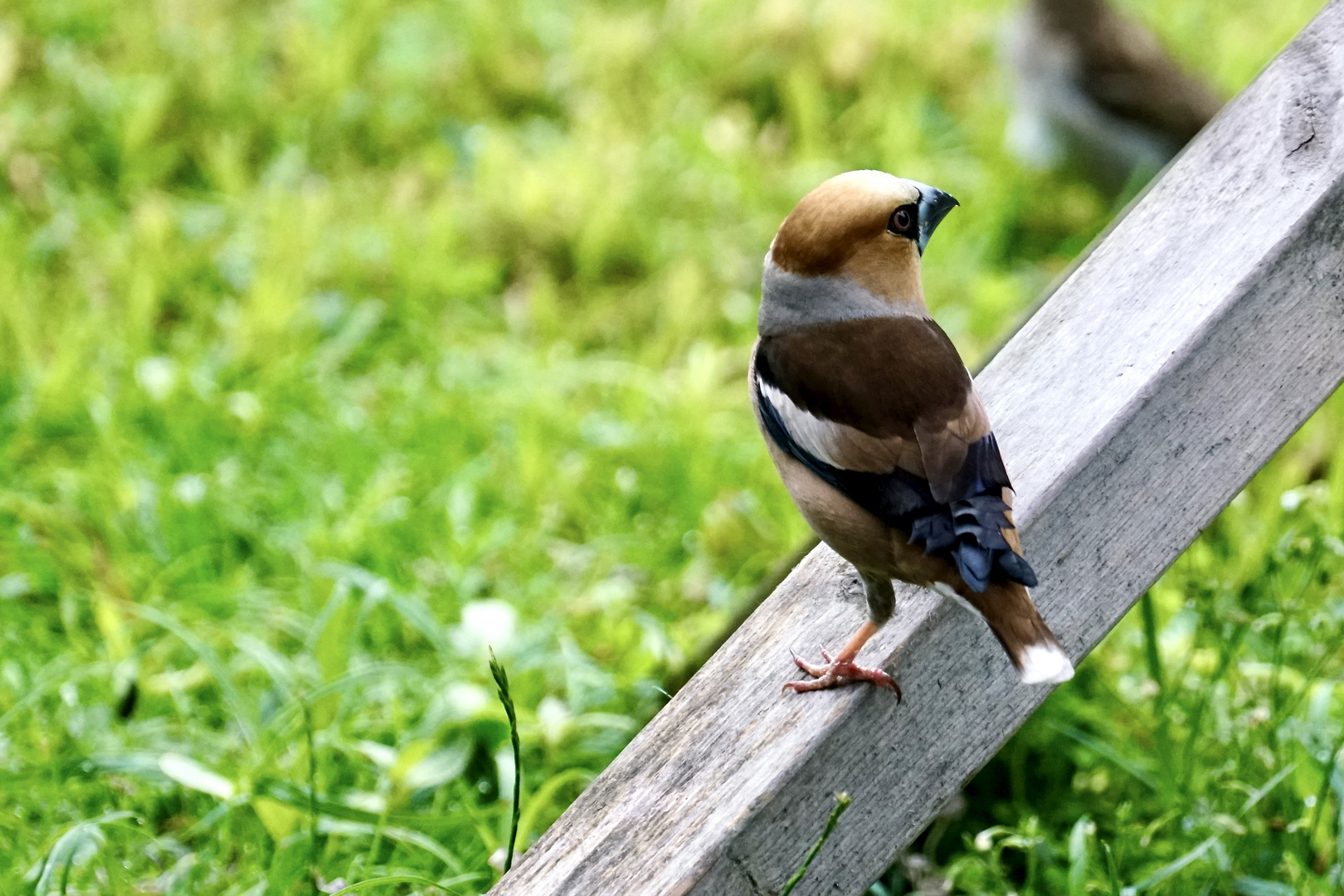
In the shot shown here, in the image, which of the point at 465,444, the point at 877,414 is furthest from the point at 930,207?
the point at 465,444

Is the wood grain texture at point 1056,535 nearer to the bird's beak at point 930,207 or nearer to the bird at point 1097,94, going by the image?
the bird's beak at point 930,207

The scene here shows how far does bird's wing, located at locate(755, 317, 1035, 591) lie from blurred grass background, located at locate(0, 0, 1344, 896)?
0.65 m

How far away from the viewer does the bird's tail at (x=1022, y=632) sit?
1.27 meters

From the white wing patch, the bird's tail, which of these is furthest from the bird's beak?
the bird's tail

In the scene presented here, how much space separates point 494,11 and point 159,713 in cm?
397

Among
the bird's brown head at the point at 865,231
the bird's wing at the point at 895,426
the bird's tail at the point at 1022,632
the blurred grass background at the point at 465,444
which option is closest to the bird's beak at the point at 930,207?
the bird's brown head at the point at 865,231

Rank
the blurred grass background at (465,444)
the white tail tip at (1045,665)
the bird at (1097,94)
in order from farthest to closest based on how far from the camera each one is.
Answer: the bird at (1097,94)
the blurred grass background at (465,444)
the white tail tip at (1045,665)

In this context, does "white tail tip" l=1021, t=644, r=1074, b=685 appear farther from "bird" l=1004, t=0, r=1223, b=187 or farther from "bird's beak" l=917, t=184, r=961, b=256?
"bird" l=1004, t=0, r=1223, b=187

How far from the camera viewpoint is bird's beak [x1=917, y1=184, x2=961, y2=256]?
145 cm

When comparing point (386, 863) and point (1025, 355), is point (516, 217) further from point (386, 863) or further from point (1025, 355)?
point (1025, 355)

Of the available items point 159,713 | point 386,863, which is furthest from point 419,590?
point 386,863

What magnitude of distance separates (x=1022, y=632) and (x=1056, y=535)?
30 cm

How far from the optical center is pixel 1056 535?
158 centimetres

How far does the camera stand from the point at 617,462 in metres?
3.73
